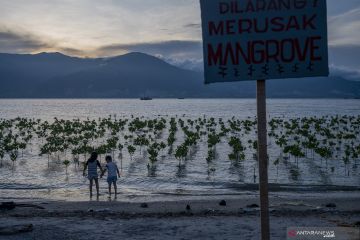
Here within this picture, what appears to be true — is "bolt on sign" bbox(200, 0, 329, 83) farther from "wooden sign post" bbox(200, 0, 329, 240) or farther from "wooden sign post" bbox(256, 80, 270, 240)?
"wooden sign post" bbox(256, 80, 270, 240)

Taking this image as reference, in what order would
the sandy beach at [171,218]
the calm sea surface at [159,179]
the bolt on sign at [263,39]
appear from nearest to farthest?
the bolt on sign at [263,39]
the sandy beach at [171,218]
the calm sea surface at [159,179]

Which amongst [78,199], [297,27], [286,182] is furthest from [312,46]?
[286,182]

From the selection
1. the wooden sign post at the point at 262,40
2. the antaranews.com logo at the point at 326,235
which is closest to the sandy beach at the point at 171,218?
the antaranews.com logo at the point at 326,235

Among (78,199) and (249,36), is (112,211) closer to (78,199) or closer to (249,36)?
(78,199)

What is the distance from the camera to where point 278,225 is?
38.9ft

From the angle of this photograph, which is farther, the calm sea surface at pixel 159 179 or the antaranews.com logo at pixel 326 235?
the calm sea surface at pixel 159 179

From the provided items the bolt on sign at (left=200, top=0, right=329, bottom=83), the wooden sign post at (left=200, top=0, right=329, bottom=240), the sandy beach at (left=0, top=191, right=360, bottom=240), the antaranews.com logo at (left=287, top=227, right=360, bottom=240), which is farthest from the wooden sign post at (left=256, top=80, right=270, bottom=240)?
the sandy beach at (left=0, top=191, right=360, bottom=240)

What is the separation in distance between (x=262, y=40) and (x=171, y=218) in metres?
8.94

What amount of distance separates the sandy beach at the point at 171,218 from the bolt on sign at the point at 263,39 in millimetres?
5409

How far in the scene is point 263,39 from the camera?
557 cm

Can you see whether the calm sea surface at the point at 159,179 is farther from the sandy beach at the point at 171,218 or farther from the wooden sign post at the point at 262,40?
the wooden sign post at the point at 262,40

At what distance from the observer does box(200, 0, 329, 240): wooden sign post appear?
5492mm

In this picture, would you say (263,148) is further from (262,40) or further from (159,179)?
(159,179)

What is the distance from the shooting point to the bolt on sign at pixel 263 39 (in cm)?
549
